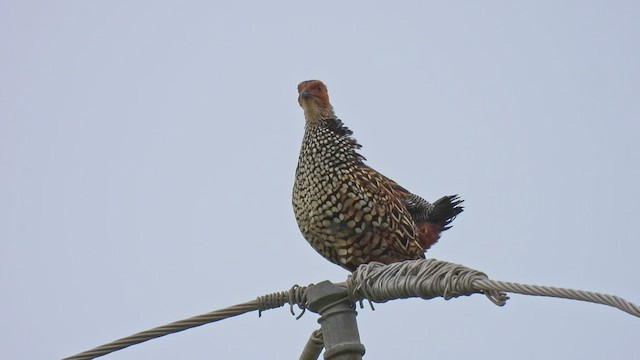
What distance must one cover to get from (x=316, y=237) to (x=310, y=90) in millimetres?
1301

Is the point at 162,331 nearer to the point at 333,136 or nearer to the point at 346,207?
the point at 346,207

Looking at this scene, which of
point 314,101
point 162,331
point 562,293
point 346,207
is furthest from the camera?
point 314,101

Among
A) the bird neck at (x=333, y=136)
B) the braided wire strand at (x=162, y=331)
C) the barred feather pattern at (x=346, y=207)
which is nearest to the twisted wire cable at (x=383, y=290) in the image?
the braided wire strand at (x=162, y=331)

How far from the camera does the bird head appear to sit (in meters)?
8.45

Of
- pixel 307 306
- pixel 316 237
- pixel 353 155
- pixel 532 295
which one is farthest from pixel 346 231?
pixel 532 295

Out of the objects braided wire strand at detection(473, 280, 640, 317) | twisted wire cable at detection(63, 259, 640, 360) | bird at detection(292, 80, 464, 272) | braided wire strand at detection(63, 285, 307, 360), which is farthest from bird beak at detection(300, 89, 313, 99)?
braided wire strand at detection(473, 280, 640, 317)

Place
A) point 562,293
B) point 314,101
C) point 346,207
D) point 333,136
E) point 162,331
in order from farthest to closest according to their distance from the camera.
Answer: point 314,101 → point 333,136 → point 346,207 → point 162,331 → point 562,293

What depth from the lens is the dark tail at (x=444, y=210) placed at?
8.70 metres

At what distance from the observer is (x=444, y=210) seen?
871cm

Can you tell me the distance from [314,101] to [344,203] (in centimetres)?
112

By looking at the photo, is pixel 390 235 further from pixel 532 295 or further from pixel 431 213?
pixel 532 295

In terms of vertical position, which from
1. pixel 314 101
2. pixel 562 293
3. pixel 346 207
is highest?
pixel 314 101

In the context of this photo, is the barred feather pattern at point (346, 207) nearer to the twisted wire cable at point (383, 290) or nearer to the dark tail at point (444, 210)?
the dark tail at point (444, 210)

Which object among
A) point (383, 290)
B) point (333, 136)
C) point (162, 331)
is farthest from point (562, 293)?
point (333, 136)
